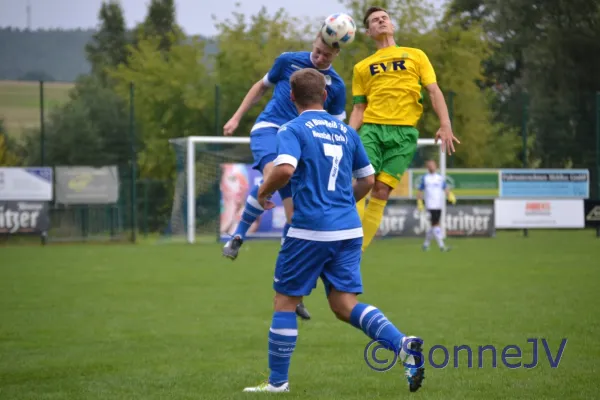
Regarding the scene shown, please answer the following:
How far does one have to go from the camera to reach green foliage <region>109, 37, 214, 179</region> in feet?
122

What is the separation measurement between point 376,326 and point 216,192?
1968 centimetres

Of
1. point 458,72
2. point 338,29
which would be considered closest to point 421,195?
point 458,72

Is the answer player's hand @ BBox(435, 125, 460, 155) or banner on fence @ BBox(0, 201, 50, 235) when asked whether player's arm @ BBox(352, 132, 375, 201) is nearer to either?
player's hand @ BBox(435, 125, 460, 155)

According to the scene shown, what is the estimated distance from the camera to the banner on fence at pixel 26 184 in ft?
80.6

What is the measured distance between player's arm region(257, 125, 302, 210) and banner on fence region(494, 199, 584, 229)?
21564 mm

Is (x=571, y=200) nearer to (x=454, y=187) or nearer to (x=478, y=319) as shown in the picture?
(x=454, y=187)

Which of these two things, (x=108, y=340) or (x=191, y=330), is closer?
(x=108, y=340)

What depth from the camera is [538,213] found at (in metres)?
27.1

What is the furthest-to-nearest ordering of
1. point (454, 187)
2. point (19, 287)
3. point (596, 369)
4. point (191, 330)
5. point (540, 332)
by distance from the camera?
point (454, 187) → point (19, 287) → point (191, 330) → point (540, 332) → point (596, 369)

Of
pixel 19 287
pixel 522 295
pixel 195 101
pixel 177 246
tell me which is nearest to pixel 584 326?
pixel 522 295

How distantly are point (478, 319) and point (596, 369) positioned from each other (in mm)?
2741

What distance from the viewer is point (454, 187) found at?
27000 millimetres

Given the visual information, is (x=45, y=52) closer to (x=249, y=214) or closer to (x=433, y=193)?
(x=433, y=193)

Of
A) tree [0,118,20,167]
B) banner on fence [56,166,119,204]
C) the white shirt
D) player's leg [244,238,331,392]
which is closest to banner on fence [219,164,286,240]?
banner on fence [56,166,119,204]
